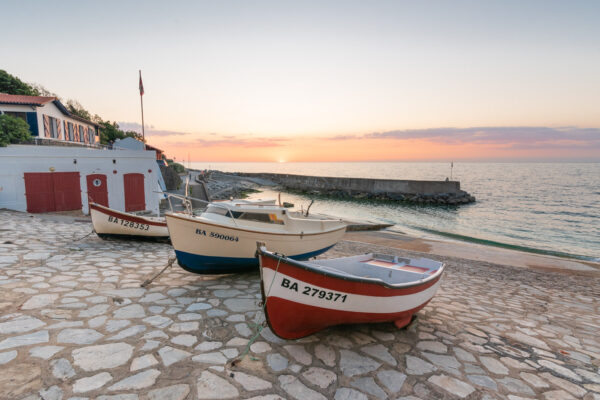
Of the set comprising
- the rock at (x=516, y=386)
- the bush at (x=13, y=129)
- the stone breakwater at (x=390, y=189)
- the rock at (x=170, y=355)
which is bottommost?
the stone breakwater at (x=390, y=189)

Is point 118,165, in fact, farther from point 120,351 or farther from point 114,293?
point 120,351

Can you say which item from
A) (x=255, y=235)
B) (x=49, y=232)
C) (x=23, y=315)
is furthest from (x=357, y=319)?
(x=49, y=232)

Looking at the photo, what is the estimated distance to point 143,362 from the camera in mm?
3750

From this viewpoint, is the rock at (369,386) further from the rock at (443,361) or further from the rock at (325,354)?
the rock at (443,361)

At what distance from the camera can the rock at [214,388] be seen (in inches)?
128

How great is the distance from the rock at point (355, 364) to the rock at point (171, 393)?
6.54 feet

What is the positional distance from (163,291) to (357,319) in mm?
4186

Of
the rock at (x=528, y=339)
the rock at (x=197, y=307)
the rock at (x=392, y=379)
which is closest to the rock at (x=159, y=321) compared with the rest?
the rock at (x=197, y=307)

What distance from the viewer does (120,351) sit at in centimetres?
395

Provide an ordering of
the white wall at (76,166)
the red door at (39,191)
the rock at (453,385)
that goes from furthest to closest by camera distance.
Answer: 1. the red door at (39,191)
2. the white wall at (76,166)
3. the rock at (453,385)

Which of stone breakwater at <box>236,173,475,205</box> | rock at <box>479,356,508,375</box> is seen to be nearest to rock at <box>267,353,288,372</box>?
rock at <box>479,356,508,375</box>

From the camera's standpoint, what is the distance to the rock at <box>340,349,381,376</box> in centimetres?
391

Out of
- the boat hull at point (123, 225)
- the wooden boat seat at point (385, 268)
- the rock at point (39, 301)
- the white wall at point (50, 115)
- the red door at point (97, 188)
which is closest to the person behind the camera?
the rock at point (39, 301)

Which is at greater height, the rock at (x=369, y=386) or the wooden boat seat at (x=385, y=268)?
the wooden boat seat at (x=385, y=268)
